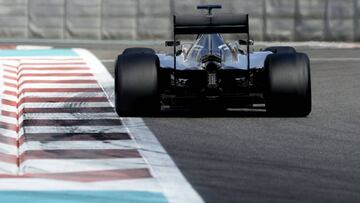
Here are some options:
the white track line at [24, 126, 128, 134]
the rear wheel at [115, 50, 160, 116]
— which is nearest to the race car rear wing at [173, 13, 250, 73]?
the rear wheel at [115, 50, 160, 116]

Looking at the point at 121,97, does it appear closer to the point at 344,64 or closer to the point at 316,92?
the point at 316,92

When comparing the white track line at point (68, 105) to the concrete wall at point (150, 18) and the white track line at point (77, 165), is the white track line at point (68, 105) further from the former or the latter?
the concrete wall at point (150, 18)

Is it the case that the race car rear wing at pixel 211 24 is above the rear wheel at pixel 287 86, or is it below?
above

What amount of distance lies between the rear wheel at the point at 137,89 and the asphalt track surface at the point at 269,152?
228 mm

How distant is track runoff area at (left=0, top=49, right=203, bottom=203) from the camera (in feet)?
25.6

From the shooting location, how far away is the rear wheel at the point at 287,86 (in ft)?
41.8

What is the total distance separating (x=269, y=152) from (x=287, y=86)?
9.26 feet

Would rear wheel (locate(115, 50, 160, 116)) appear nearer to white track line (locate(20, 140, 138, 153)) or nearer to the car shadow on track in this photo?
the car shadow on track

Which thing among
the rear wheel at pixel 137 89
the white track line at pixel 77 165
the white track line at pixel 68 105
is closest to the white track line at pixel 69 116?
the rear wheel at pixel 137 89

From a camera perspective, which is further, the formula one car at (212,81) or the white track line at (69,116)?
the white track line at (69,116)

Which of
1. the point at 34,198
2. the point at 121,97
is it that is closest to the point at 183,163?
the point at 34,198

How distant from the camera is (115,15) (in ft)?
105

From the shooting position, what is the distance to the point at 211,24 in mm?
12953

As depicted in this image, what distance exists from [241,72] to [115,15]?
63.3 feet
